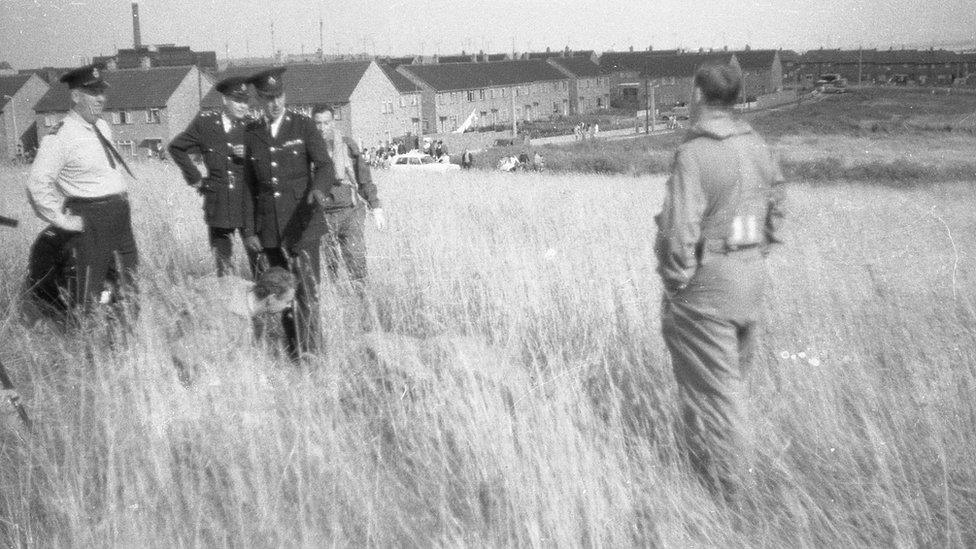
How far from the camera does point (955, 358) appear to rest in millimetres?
4809

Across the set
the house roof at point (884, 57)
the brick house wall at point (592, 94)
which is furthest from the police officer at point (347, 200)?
the brick house wall at point (592, 94)

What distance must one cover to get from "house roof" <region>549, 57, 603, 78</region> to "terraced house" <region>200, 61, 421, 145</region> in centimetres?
3713

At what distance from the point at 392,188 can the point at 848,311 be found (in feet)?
43.3

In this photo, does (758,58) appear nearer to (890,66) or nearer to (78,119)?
(890,66)

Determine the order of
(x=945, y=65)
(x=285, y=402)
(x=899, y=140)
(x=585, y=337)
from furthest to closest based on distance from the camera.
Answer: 1. (x=899, y=140)
2. (x=945, y=65)
3. (x=585, y=337)
4. (x=285, y=402)

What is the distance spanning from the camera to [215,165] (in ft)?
24.0

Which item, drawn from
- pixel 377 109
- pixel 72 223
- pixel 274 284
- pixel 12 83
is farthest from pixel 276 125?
pixel 377 109

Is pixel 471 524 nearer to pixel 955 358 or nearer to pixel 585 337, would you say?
pixel 585 337

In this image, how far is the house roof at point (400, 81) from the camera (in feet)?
297

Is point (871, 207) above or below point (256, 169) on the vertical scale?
below

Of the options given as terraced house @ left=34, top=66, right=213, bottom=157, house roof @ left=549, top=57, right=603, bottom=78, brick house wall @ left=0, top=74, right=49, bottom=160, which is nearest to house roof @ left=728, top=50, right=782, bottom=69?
terraced house @ left=34, top=66, right=213, bottom=157

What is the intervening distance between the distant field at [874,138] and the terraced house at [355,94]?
4853 centimetres

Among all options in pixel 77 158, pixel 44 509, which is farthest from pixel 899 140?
pixel 44 509

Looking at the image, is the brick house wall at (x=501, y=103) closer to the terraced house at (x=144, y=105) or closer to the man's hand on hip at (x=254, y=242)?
the terraced house at (x=144, y=105)
